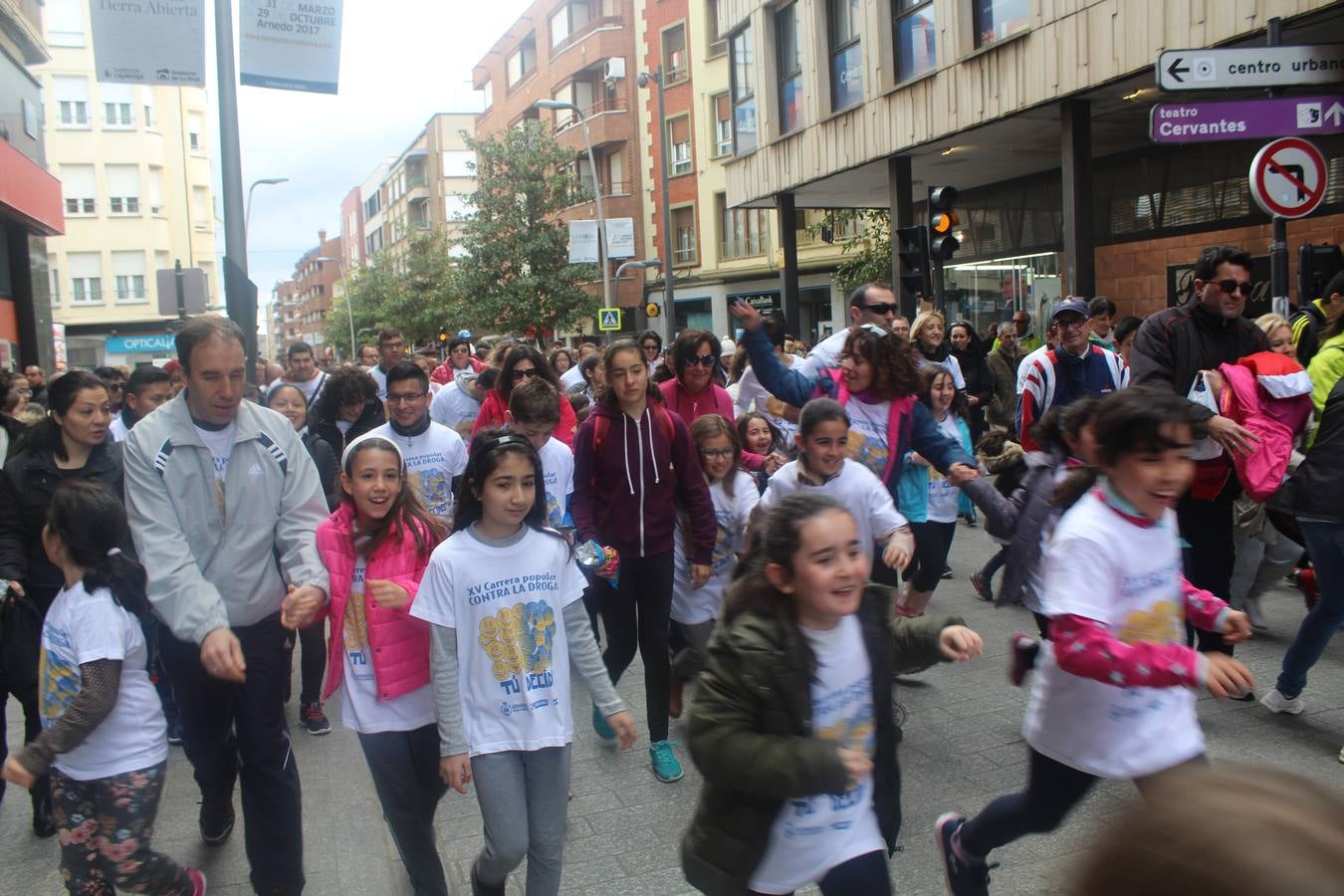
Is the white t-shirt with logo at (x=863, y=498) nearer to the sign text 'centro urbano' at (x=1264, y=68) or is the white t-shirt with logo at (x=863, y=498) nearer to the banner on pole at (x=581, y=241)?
the sign text 'centro urbano' at (x=1264, y=68)

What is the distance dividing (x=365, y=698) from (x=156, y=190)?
5284 centimetres

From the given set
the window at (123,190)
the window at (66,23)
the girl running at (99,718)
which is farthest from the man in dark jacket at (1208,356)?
the window at (123,190)

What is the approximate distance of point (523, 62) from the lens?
162 feet

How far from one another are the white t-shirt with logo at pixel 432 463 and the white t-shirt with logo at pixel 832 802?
354cm

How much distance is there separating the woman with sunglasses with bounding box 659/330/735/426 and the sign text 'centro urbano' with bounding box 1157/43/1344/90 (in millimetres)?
4544

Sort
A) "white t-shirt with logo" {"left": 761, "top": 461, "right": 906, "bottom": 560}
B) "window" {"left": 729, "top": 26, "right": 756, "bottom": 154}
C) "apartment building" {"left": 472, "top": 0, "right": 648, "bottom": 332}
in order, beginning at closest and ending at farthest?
1. "white t-shirt with logo" {"left": 761, "top": 461, "right": 906, "bottom": 560}
2. "window" {"left": 729, "top": 26, "right": 756, "bottom": 154}
3. "apartment building" {"left": 472, "top": 0, "right": 648, "bottom": 332}

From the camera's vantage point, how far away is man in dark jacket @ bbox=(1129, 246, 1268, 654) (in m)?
5.25

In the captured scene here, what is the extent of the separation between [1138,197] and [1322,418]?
13.1 meters

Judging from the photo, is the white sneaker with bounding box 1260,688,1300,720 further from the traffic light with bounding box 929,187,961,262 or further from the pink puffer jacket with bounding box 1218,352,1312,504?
the traffic light with bounding box 929,187,961,262

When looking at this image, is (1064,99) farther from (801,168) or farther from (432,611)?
(432,611)

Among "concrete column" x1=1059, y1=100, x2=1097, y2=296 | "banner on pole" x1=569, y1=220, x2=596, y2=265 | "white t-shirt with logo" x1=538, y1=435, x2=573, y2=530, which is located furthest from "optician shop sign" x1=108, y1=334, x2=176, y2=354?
"white t-shirt with logo" x1=538, y1=435, x2=573, y2=530

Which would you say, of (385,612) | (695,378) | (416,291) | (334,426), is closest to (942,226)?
(695,378)

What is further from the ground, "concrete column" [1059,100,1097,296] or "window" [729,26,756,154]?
"window" [729,26,756,154]

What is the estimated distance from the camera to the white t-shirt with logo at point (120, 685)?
10.9 feet
